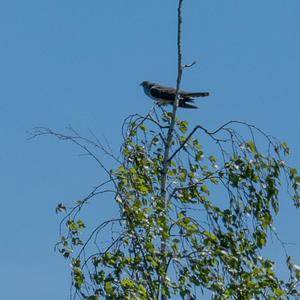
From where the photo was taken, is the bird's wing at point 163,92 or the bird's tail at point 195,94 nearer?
the bird's tail at point 195,94

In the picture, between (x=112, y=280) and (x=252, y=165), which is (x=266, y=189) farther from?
(x=112, y=280)

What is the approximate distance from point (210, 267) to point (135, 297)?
0.62 meters

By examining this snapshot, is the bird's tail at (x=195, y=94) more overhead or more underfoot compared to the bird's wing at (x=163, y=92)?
more underfoot

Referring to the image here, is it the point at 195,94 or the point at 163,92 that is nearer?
the point at 195,94

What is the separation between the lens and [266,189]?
331 inches

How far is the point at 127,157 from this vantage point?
835 cm

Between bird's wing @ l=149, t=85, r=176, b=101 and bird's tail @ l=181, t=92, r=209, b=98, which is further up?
bird's wing @ l=149, t=85, r=176, b=101

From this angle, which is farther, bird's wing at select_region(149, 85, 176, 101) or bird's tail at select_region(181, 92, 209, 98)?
bird's wing at select_region(149, 85, 176, 101)

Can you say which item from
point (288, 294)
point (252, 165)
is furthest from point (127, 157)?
point (288, 294)

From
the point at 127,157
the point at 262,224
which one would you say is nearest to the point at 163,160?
the point at 127,157

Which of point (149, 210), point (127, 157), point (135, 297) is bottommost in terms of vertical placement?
point (135, 297)

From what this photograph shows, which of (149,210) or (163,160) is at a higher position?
(163,160)

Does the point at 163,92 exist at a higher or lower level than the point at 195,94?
higher

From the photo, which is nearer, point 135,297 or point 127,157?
point 135,297
